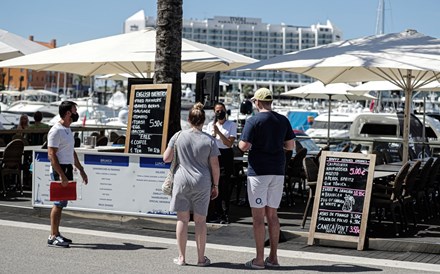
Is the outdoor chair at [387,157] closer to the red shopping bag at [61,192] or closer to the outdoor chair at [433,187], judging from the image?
the outdoor chair at [433,187]

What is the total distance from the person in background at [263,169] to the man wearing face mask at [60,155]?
2463 millimetres

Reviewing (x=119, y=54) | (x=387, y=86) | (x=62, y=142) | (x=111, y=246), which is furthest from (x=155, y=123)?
(x=387, y=86)

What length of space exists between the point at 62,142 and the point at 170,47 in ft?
10.8

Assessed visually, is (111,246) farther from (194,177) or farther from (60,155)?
(194,177)

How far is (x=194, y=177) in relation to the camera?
8.58 m

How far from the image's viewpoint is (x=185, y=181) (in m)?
8.59

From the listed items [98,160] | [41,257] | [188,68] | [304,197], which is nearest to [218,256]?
[41,257]

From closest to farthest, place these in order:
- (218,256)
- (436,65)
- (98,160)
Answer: (218,256)
(436,65)
(98,160)

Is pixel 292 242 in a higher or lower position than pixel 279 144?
lower

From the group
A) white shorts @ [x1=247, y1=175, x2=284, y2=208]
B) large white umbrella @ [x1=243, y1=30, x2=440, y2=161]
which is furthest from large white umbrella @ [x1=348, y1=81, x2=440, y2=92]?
white shorts @ [x1=247, y1=175, x2=284, y2=208]

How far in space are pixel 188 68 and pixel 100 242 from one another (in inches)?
288

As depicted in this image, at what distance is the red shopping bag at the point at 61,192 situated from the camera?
9727 millimetres

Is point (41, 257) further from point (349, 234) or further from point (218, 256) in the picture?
point (349, 234)

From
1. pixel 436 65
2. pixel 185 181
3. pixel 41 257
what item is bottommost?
pixel 41 257
